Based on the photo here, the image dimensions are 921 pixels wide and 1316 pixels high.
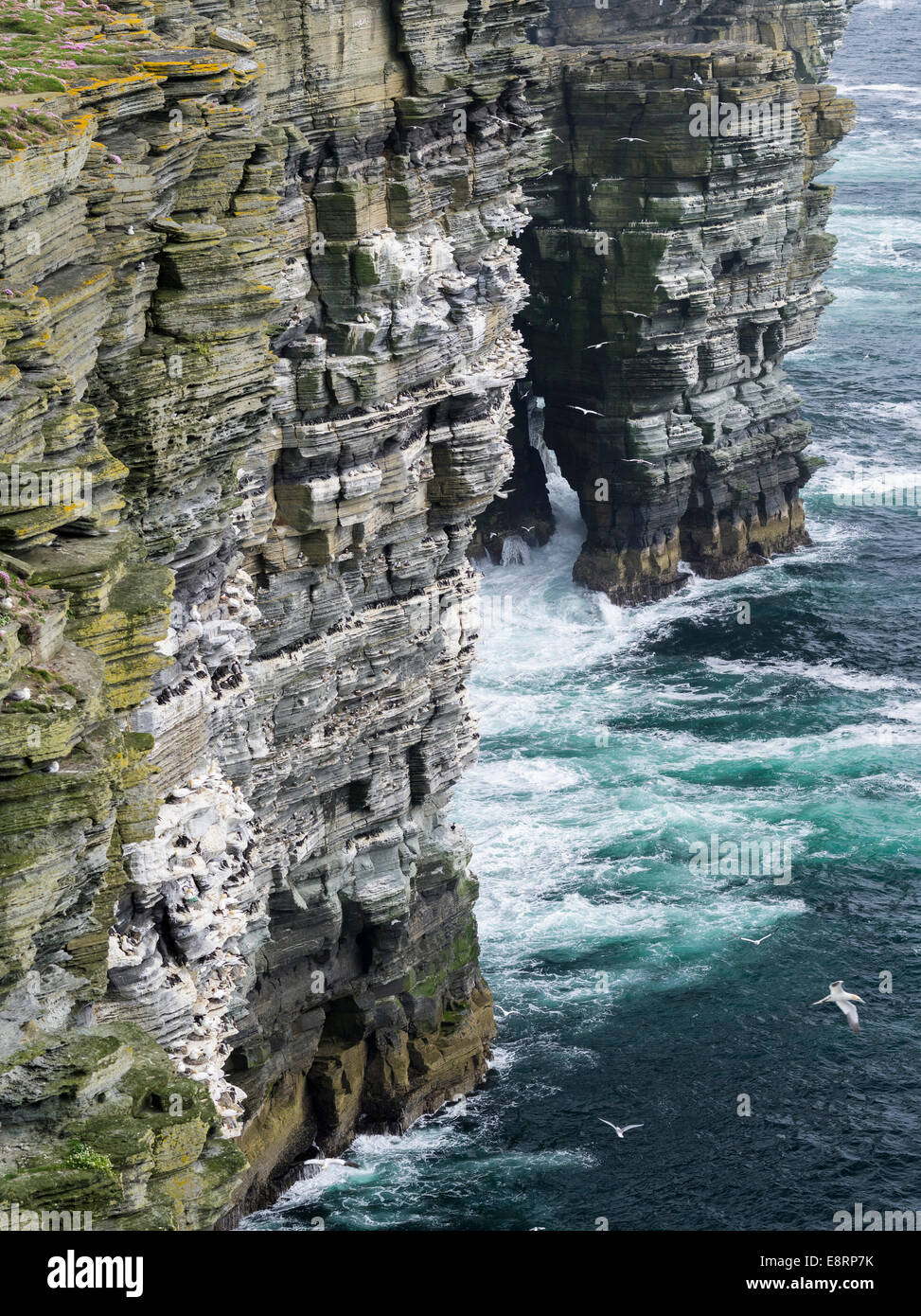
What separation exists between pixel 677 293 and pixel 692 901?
3547cm

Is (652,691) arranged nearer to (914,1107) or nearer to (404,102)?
(914,1107)

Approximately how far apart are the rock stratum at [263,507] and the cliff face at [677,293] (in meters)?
0.33

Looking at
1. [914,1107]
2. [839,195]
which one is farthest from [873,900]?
[839,195]

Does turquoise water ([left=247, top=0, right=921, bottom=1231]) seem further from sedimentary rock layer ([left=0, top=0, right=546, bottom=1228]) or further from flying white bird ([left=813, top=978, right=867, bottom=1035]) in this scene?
sedimentary rock layer ([left=0, top=0, right=546, bottom=1228])

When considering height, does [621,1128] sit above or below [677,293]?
below

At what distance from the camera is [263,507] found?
Answer: 50375 mm

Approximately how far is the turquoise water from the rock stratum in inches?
157

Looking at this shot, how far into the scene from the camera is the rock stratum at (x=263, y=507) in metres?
29.0

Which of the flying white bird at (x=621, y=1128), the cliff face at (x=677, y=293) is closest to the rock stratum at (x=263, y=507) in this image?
the cliff face at (x=677, y=293)

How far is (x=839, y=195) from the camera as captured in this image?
540ft

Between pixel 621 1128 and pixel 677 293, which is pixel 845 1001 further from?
pixel 677 293

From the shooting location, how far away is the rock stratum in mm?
29031

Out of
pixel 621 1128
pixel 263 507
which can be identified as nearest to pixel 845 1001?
pixel 621 1128

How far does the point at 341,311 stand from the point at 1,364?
2597cm
